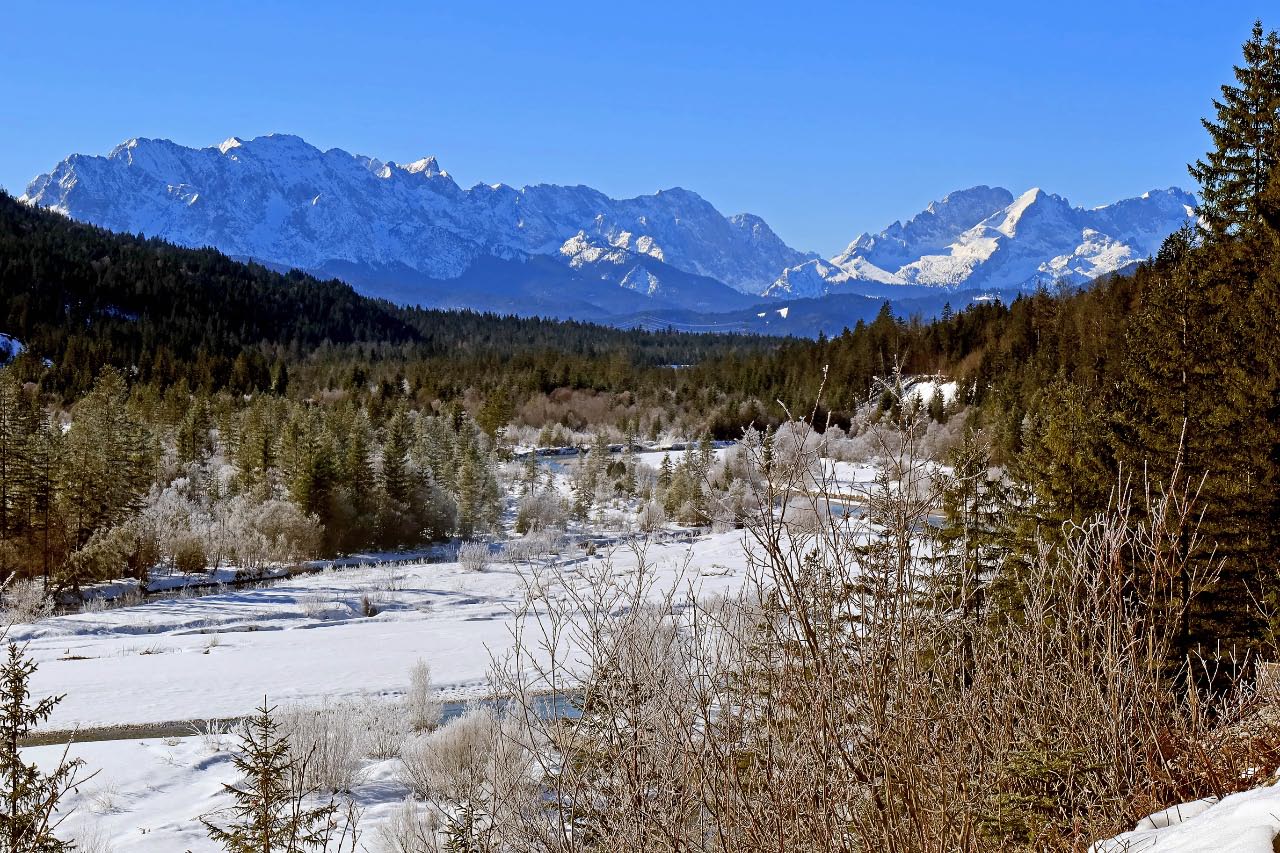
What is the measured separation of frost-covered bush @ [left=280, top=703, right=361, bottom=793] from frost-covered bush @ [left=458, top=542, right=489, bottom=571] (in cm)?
1486

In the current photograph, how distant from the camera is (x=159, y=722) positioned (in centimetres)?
1305

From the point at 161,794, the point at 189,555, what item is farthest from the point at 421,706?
the point at 189,555

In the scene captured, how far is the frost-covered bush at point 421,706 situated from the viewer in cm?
1267

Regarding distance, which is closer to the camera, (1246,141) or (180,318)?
(1246,141)

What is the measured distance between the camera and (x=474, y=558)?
89.4ft

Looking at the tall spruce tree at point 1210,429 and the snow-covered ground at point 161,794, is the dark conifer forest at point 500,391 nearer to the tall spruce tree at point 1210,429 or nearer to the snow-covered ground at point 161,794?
the tall spruce tree at point 1210,429

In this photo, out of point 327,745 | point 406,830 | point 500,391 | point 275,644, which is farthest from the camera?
point 500,391

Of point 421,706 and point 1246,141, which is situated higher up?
point 1246,141

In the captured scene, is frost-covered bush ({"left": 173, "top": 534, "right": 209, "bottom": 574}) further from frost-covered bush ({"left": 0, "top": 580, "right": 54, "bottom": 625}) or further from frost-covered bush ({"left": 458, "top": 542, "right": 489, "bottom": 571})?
frost-covered bush ({"left": 458, "top": 542, "right": 489, "bottom": 571})

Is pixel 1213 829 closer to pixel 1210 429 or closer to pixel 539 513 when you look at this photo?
pixel 1210 429

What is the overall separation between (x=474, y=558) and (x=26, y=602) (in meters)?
11.3

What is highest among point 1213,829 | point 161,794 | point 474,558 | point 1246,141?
point 1246,141

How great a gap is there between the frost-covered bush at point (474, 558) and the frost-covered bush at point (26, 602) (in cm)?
1053

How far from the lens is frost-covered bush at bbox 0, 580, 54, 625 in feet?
63.0
